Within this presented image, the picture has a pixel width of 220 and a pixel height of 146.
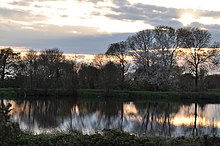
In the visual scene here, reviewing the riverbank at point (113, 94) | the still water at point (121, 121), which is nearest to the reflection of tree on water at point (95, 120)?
the still water at point (121, 121)

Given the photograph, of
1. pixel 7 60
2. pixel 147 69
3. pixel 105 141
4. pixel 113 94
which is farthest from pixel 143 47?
pixel 105 141

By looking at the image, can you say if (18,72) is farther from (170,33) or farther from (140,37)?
(170,33)

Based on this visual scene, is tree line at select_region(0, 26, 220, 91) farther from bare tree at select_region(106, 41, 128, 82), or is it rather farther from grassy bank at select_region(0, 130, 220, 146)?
grassy bank at select_region(0, 130, 220, 146)

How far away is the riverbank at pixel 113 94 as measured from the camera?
55.2 m

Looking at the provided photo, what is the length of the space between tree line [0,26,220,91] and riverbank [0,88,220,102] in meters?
1.16

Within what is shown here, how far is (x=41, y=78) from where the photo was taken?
61.4 meters

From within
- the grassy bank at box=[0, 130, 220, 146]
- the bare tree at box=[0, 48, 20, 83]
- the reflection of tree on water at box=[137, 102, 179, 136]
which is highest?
the bare tree at box=[0, 48, 20, 83]

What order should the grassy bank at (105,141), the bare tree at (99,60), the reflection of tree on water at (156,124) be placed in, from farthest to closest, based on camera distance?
1. the bare tree at (99,60)
2. the reflection of tree on water at (156,124)
3. the grassy bank at (105,141)

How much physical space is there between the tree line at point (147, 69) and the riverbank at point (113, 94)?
116cm

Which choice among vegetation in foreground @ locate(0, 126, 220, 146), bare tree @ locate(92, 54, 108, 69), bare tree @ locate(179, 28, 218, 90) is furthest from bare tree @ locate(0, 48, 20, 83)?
vegetation in foreground @ locate(0, 126, 220, 146)

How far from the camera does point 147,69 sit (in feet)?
214

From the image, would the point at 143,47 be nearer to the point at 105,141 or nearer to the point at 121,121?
the point at 121,121

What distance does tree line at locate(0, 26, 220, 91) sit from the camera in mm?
61094

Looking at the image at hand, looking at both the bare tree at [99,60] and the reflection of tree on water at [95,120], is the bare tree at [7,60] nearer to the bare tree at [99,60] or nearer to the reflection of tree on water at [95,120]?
the bare tree at [99,60]
